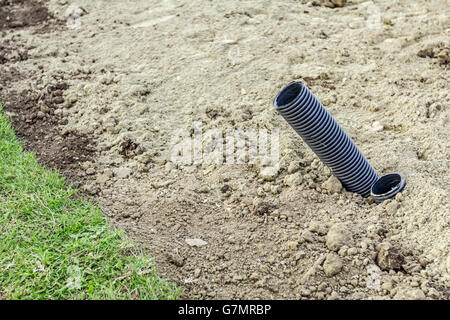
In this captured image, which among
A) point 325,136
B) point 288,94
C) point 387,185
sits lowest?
point 387,185

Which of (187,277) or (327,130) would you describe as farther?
(327,130)

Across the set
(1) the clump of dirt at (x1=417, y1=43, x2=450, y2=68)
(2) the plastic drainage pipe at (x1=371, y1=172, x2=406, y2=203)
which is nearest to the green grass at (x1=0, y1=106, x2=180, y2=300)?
(2) the plastic drainage pipe at (x1=371, y1=172, x2=406, y2=203)

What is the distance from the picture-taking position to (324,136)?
291cm

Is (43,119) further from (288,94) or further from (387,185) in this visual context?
(387,185)

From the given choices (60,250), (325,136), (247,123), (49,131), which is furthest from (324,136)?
(49,131)

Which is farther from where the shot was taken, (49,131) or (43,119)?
(43,119)

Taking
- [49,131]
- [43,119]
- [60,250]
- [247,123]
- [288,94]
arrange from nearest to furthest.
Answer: [60,250]
[288,94]
[247,123]
[49,131]
[43,119]

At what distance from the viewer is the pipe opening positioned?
2.82 m

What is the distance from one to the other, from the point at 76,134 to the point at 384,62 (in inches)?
103

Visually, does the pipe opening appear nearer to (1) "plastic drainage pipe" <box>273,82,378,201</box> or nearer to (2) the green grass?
(1) "plastic drainage pipe" <box>273,82,378,201</box>

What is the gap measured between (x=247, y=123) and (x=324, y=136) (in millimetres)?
965

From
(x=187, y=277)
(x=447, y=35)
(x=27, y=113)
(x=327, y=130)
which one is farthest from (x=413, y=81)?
(x=27, y=113)
